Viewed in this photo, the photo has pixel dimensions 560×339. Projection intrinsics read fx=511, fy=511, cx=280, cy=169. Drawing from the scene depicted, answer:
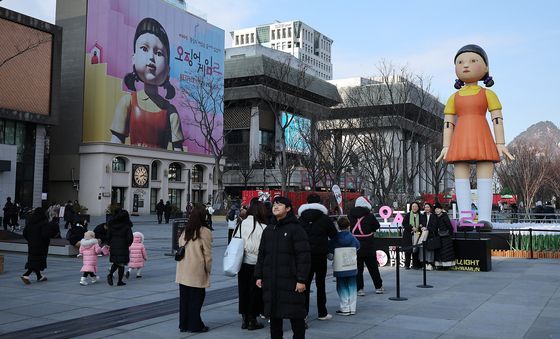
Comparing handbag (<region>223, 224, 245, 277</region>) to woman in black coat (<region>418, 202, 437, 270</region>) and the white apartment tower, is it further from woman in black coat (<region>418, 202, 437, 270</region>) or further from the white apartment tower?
the white apartment tower

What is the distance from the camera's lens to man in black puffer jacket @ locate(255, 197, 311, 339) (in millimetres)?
5676

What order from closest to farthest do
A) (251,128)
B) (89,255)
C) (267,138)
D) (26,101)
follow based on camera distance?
(89,255)
(26,101)
(251,128)
(267,138)

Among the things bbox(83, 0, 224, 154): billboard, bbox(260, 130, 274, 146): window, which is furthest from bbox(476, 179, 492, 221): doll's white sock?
bbox(260, 130, 274, 146): window

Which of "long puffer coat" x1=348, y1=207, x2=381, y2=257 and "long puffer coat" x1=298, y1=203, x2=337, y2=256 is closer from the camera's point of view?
"long puffer coat" x1=298, y1=203, x2=337, y2=256

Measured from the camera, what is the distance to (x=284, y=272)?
5.75m

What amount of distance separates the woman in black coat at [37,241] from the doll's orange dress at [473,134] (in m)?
13.3

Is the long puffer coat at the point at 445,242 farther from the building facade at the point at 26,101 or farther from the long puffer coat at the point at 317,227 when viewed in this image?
the building facade at the point at 26,101

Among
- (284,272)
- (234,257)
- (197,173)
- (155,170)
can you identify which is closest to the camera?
(284,272)

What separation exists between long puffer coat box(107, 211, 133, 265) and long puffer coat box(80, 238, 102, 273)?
45cm

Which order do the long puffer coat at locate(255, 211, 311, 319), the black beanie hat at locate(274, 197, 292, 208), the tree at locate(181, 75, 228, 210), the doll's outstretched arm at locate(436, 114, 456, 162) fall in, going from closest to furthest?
1. the long puffer coat at locate(255, 211, 311, 319)
2. the black beanie hat at locate(274, 197, 292, 208)
3. the doll's outstretched arm at locate(436, 114, 456, 162)
4. the tree at locate(181, 75, 228, 210)

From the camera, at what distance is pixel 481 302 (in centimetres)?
914

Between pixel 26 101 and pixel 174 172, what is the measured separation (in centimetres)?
2072

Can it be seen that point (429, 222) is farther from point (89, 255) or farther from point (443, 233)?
point (89, 255)

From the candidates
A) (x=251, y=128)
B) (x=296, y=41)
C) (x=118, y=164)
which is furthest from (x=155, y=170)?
(x=296, y=41)
